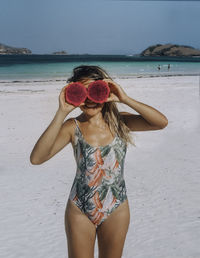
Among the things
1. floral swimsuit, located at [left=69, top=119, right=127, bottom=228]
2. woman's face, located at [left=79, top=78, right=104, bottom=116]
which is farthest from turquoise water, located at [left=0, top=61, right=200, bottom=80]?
floral swimsuit, located at [left=69, top=119, right=127, bottom=228]

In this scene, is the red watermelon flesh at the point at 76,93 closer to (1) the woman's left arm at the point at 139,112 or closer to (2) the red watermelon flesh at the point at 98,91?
(2) the red watermelon flesh at the point at 98,91

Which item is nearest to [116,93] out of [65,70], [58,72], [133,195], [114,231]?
[114,231]

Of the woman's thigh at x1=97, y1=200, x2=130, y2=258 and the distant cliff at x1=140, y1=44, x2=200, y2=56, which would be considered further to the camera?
the distant cliff at x1=140, y1=44, x2=200, y2=56

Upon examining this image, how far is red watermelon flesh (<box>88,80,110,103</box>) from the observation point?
2.14 metres

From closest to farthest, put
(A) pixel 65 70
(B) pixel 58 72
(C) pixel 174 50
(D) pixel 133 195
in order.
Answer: (D) pixel 133 195
(B) pixel 58 72
(A) pixel 65 70
(C) pixel 174 50

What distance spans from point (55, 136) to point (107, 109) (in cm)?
43

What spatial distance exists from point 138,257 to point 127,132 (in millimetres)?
2533

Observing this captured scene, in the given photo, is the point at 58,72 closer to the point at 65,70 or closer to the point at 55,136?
the point at 65,70

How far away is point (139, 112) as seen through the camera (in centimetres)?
238

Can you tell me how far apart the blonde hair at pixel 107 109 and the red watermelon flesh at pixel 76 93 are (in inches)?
8.9

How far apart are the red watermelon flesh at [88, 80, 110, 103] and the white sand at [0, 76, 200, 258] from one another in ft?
9.61

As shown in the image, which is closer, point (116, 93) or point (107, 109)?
point (116, 93)

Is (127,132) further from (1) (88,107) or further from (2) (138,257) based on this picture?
(2) (138,257)

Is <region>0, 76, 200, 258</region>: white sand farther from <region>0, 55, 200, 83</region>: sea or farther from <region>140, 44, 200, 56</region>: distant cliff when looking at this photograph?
<region>140, 44, 200, 56</region>: distant cliff
